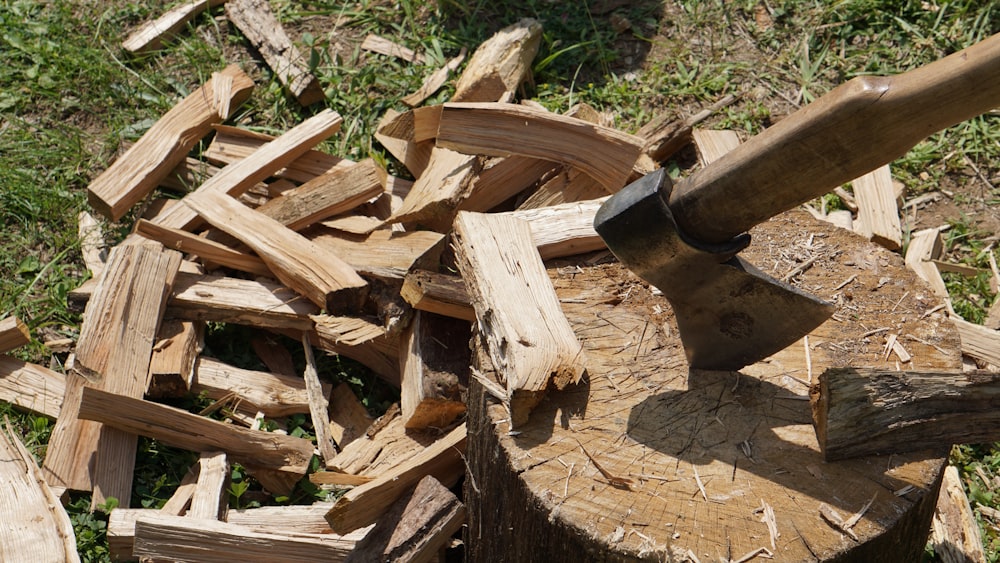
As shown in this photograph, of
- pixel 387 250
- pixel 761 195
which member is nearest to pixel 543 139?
pixel 387 250

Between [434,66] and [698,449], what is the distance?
3062 millimetres

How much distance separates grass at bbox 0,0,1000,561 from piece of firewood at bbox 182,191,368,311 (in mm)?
705

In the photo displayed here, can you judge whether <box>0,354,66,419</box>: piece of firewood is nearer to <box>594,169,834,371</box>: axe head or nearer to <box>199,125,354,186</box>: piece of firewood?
<box>199,125,354,186</box>: piece of firewood

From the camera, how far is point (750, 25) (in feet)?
16.4

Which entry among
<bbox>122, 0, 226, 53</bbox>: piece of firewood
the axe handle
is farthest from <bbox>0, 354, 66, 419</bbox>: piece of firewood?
the axe handle

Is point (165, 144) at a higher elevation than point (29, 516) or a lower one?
higher

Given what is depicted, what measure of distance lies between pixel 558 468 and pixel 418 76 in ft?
9.83

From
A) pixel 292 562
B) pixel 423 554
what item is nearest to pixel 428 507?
pixel 423 554

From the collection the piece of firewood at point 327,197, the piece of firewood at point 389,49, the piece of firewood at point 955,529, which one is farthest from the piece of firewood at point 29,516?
the piece of firewood at point 955,529

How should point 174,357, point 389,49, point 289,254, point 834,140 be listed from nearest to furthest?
point 834,140 → point 174,357 → point 289,254 → point 389,49

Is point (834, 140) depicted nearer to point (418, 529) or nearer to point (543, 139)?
point (543, 139)

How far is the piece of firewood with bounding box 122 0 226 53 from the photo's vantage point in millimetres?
4918

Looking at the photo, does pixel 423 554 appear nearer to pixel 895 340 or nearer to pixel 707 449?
pixel 707 449

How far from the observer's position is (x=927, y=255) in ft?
13.1
